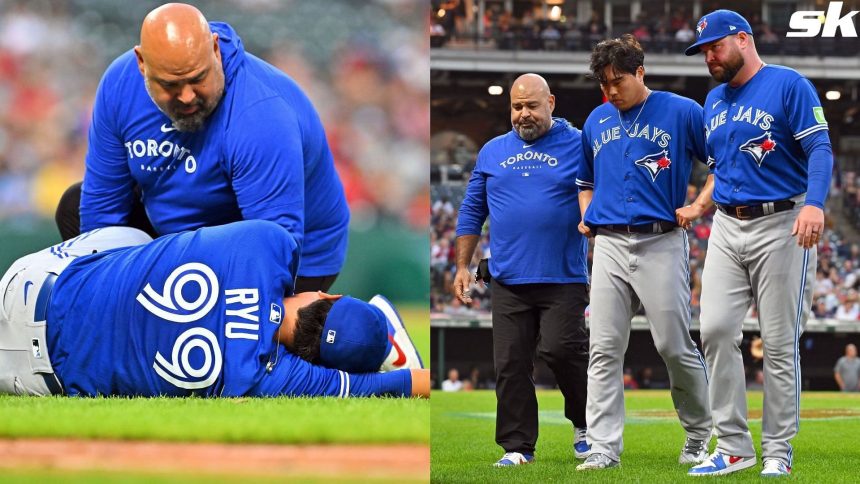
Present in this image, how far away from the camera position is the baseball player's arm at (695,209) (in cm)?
336

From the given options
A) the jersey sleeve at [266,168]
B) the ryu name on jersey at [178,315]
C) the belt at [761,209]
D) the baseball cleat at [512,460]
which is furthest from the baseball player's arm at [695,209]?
the ryu name on jersey at [178,315]

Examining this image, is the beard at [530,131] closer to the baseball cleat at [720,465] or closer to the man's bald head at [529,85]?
the man's bald head at [529,85]

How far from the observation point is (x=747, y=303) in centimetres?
341

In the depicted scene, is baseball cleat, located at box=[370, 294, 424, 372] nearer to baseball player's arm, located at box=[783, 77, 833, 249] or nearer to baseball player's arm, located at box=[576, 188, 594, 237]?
baseball player's arm, located at box=[576, 188, 594, 237]

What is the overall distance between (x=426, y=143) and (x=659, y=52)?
48.8ft

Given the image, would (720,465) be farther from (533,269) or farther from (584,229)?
(533,269)

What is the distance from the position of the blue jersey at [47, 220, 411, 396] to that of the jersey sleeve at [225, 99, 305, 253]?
232 mm

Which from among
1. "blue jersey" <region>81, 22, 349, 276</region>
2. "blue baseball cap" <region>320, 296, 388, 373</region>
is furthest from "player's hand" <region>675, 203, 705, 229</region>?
"blue jersey" <region>81, 22, 349, 276</region>

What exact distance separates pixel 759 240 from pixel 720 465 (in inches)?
29.7

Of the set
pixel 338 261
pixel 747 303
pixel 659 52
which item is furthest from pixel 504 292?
pixel 659 52

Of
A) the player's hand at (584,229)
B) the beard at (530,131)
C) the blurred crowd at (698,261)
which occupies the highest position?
the beard at (530,131)

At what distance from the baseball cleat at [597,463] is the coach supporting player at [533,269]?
405 millimetres

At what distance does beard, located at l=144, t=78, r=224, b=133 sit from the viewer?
2.93m

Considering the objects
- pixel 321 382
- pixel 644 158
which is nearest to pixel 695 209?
pixel 644 158
